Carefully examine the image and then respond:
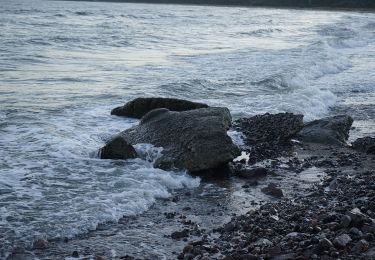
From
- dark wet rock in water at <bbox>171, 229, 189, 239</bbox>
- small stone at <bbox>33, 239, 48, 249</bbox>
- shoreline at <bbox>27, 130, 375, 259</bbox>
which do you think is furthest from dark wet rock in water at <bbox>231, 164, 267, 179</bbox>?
small stone at <bbox>33, 239, 48, 249</bbox>

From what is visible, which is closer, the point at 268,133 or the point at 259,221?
the point at 259,221

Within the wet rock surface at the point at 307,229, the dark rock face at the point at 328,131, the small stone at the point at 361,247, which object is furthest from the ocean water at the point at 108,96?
the small stone at the point at 361,247

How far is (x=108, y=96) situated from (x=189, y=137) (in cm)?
763

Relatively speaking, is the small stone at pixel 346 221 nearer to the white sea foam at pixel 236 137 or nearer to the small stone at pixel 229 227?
the small stone at pixel 229 227

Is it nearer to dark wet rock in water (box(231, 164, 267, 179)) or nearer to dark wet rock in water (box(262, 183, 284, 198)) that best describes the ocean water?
dark wet rock in water (box(231, 164, 267, 179))

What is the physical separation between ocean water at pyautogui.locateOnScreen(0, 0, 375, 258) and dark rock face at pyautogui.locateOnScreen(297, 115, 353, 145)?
1008 mm

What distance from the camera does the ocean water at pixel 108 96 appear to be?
347 inches

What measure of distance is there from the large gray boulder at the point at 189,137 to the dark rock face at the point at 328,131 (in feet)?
8.00

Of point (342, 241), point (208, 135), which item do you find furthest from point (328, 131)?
point (342, 241)

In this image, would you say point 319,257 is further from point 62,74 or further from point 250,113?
point 62,74

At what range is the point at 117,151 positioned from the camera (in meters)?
11.2

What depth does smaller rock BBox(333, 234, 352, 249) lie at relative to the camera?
21.9ft

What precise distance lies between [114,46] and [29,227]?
89.8ft

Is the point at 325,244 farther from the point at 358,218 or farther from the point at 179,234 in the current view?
the point at 179,234
